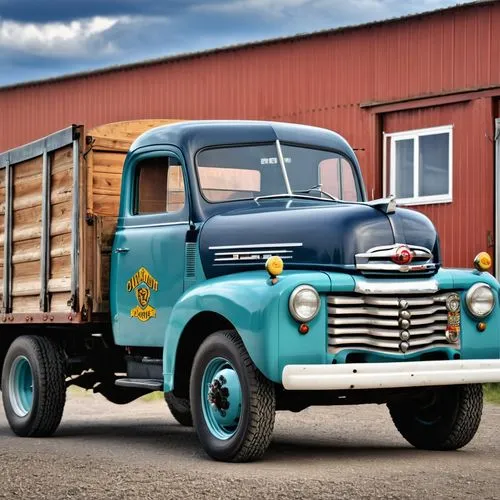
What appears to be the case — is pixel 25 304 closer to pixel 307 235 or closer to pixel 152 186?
pixel 152 186

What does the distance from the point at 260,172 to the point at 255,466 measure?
2.56 meters

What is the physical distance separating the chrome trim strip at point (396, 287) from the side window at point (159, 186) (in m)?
1.91

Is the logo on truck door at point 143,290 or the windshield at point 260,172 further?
the logo on truck door at point 143,290

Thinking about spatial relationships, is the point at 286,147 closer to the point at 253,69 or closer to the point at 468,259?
the point at 468,259

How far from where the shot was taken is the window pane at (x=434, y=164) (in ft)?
63.7

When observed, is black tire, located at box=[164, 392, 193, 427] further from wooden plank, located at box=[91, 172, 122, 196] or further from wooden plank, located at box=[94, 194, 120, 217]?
wooden plank, located at box=[91, 172, 122, 196]

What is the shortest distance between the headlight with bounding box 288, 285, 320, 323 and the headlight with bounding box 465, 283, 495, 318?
1.36m

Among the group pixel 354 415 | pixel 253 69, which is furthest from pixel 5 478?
pixel 253 69

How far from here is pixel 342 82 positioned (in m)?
20.7

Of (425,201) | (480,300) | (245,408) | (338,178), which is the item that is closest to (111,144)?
(338,178)

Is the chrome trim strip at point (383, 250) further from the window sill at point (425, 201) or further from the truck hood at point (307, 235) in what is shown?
the window sill at point (425, 201)

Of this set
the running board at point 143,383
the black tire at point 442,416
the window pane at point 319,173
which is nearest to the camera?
the black tire at point 442,416

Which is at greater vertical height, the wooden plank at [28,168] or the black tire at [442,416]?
the wooden plank at [28,168]

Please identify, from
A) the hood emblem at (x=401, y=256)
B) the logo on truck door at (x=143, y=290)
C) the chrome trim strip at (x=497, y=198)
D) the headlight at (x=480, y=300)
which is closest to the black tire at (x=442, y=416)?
the headlight at (x=480, y=300)
